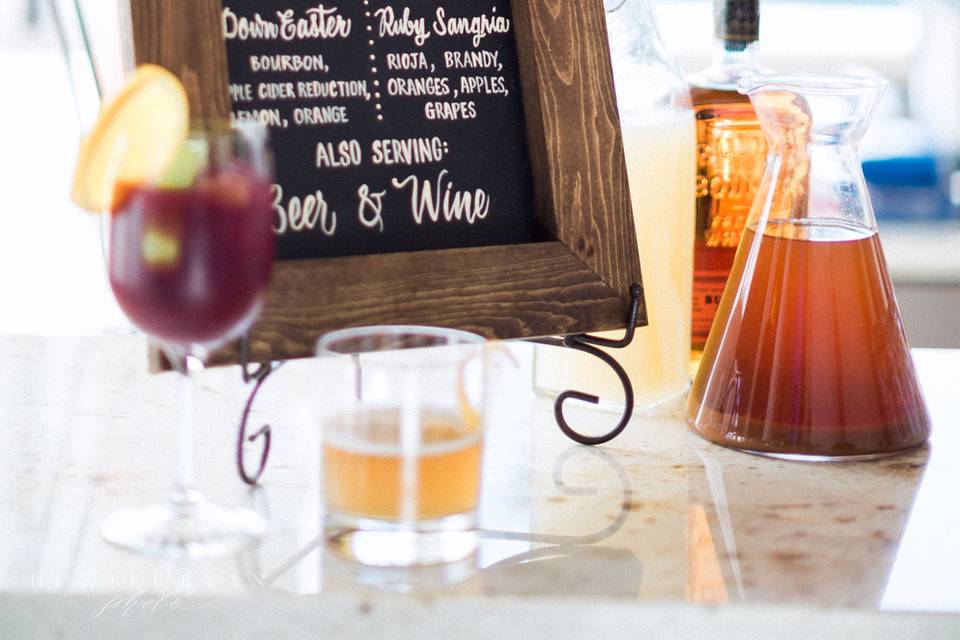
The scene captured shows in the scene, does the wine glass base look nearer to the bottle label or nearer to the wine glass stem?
the wine glass stem

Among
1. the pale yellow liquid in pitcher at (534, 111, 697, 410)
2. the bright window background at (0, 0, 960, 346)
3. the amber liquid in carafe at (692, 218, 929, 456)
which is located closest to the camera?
the amber liquid in carafe at (692, 218, 929, 456)

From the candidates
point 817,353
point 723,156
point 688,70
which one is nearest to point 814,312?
point 817,353

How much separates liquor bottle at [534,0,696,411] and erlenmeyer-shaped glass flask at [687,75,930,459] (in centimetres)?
11

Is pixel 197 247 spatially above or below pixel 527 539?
above

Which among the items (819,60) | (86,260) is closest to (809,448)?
(86,260)

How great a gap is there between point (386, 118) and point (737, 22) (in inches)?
15.0

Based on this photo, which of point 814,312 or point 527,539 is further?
point 814,312

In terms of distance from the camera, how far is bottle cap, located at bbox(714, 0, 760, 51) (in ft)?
3.46

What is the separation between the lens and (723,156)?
1.09 m

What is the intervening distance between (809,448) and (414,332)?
327mm

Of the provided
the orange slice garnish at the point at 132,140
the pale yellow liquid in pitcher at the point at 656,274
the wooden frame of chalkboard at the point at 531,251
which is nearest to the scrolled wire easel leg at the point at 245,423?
the wooden frame of chalkboard at the point at 531,251

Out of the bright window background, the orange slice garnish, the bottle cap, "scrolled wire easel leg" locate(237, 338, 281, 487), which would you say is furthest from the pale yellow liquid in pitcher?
the bright window background

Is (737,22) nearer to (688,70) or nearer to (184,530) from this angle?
(184,530)

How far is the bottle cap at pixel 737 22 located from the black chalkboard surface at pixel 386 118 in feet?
0.85
